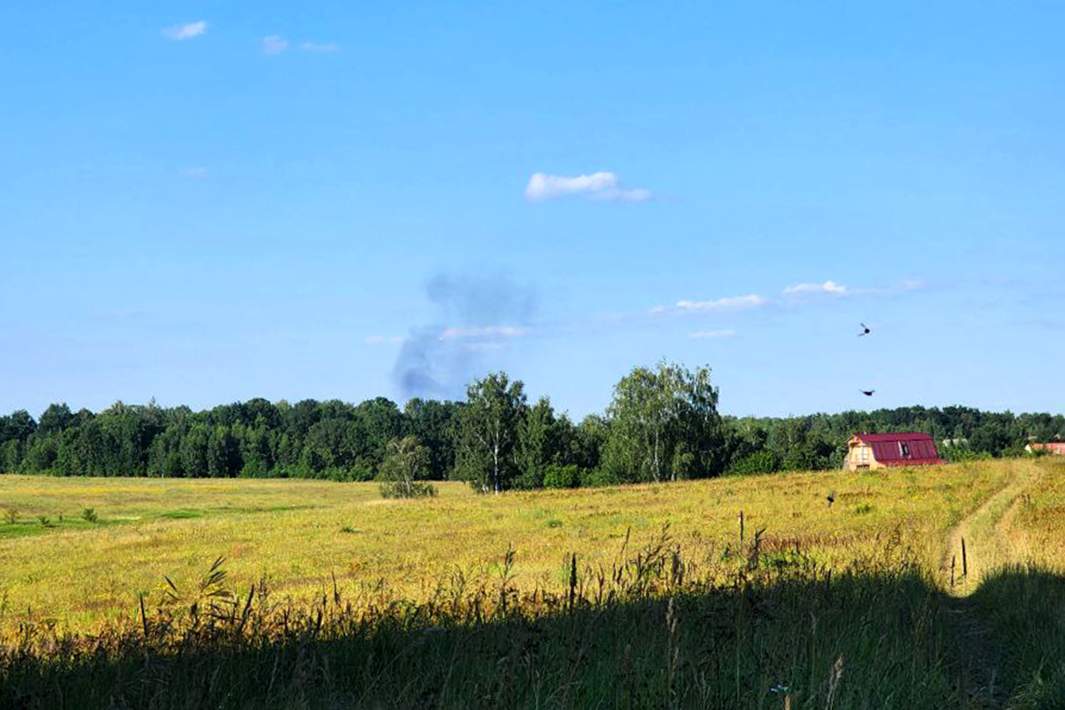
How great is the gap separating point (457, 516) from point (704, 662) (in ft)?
134

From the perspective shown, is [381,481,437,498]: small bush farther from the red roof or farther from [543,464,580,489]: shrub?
the red roof

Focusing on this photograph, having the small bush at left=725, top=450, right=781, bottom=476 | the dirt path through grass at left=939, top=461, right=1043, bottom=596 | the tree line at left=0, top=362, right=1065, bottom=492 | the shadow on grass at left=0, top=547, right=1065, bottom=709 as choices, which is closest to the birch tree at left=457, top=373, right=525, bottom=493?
the tree line at left=0, top=362, right=1065, bottom=492

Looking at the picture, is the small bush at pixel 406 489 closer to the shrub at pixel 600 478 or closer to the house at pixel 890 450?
the shrub at pixel 600 478

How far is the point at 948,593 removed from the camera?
13.1m

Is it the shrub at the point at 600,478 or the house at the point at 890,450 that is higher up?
the house at the point at 890,450

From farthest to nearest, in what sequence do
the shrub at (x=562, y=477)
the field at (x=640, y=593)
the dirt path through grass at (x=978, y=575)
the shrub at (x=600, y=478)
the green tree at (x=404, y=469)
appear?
the green tree at (x=404, y=469) < the shrub at (x=600, y=478) < the shrub at (x=562, y=477) < the dirt path through grass at (x=978, y=575) < the field at (x=640, y=593)

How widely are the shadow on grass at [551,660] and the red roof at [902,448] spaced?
97.0 m

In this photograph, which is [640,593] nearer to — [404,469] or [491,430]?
[491,430]

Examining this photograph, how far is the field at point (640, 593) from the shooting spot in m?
5.81

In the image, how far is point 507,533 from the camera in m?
35.4

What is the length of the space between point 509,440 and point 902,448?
3742 cm

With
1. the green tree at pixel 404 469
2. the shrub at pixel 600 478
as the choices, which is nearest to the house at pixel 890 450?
the shrub at pixel 600 478

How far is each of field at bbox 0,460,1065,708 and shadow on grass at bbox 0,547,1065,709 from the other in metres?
0.03

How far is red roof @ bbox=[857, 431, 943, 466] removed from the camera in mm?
101125
